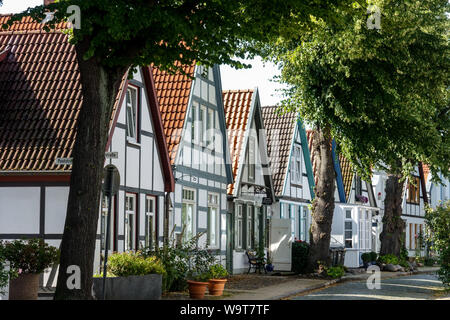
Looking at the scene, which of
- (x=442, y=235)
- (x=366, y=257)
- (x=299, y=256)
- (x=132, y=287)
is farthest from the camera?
(x=366, y=257)

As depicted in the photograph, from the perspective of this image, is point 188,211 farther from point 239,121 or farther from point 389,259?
point 389,259

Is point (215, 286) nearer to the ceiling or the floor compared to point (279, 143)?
nearer to the floor

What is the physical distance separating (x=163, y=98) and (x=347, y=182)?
72.4 feet

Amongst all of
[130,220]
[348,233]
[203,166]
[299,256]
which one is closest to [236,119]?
[203,166]

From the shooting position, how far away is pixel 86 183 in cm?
1410

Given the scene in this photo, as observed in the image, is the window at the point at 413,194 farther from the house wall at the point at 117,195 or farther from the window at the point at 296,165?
the house wall at the point at 117,195

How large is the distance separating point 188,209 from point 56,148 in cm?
833

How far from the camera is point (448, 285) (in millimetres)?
24000

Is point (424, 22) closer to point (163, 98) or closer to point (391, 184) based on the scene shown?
point (163, 98)

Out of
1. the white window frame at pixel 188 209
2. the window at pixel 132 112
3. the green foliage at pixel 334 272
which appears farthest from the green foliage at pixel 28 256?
the green foliage at pixel 334 272

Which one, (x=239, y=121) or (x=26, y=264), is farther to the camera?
(x=239, y=121)

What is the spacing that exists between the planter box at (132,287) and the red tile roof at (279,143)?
63.5ft

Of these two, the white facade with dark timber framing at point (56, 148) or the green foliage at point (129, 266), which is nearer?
the green foliage at point (129, 266)

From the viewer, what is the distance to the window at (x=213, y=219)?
29.8 m
